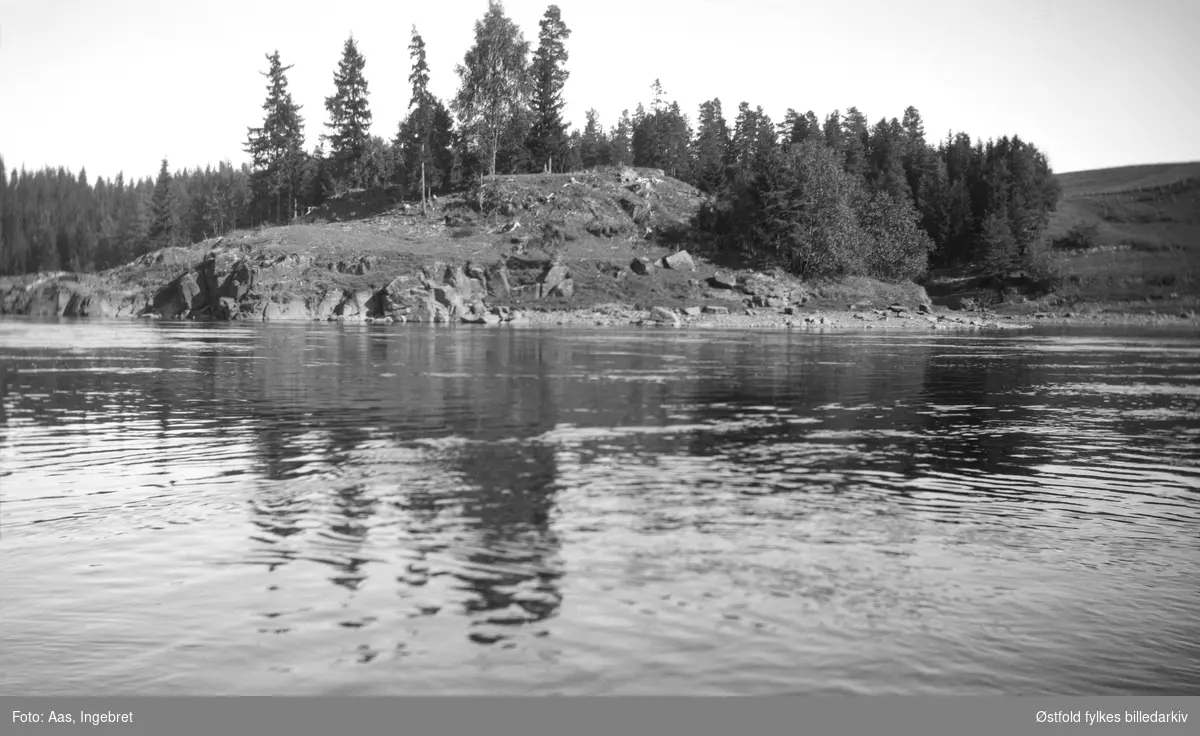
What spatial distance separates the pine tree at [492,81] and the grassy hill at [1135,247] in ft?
257

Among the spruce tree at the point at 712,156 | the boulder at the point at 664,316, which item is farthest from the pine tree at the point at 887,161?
the boulder at the point at 664,316

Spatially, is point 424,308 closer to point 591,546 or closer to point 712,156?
point 712,156

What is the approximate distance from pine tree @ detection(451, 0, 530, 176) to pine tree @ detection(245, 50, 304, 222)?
30.5m

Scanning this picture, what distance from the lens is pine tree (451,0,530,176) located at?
434 ft

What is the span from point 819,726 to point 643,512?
7.13 metres

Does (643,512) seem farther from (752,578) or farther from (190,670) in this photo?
(190,670)

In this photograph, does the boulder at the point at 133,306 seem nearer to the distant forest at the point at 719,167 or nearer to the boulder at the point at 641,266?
the distant forest at the point at 719,167

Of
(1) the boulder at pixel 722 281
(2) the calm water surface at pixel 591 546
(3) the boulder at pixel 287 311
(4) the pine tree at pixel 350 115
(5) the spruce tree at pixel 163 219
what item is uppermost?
(4) the pine tree at pixel 350 115

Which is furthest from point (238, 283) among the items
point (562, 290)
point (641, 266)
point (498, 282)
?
point (641, 266)

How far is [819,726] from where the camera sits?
8039mm

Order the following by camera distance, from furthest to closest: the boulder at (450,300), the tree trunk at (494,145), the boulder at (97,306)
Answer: the tree trunk at (494,145) < the boulder at (97,306) < the boulder at (450,300)

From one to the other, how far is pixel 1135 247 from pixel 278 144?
13561 centimetres

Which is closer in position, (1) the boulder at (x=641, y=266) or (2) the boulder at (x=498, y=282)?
(2) the boulder at (x=498, y=282)

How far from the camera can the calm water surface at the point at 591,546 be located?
29.5 ft
